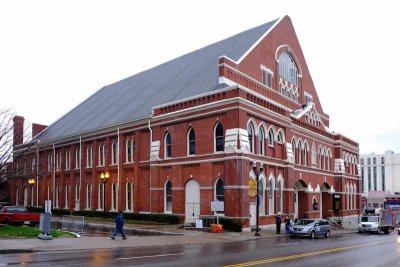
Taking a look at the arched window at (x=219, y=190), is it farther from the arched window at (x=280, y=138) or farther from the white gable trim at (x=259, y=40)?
the white gable trim at (x=259, y=40)

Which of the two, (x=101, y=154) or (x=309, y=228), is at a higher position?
(x=101, y=154)

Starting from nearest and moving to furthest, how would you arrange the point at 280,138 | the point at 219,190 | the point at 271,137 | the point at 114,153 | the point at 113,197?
the point at 219,190 → the point at 271,137 → the point at 280,138 → the point at 113,197 → the point at 114,153

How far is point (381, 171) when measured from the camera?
6102 inches

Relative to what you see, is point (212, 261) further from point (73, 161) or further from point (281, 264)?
point (73, 161)

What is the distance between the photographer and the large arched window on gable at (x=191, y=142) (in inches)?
1508

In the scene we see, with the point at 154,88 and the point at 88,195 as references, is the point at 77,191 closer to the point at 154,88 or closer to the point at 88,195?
the point at 88,195

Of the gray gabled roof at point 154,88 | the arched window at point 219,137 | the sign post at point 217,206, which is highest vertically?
the gray gabled roof at point 154,88

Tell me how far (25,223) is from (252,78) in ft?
76.1

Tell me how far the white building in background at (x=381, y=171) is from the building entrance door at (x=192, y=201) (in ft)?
420

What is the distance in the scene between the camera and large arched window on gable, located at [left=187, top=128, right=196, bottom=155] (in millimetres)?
38309

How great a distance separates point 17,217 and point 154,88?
21809mm

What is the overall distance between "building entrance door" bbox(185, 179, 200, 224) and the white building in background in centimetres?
12810

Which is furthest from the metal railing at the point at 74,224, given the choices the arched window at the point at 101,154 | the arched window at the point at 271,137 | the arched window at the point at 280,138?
the arched window at the point at 280,138

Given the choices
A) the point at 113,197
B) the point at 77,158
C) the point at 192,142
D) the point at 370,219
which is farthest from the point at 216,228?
the point at 77,158
